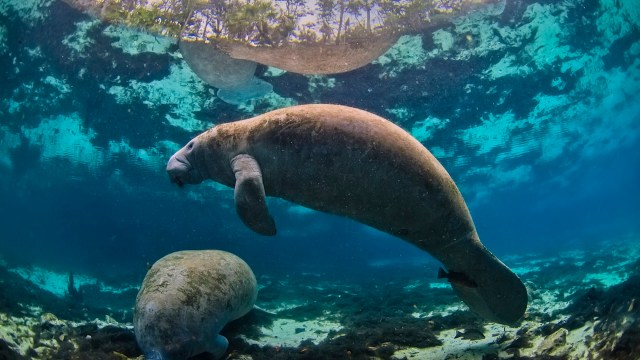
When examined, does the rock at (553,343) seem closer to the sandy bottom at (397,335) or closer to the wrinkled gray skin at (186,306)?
the sandy bottom at (397,335)

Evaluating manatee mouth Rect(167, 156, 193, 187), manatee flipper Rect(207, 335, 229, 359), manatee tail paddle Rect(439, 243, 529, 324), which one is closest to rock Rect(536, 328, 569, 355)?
manatee tail paddle Rect(439, 243, 529, 324)

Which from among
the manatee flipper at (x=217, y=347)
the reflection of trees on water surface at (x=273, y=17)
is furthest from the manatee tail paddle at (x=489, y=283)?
the reflection of trees on water surface at (x=273, y=17)

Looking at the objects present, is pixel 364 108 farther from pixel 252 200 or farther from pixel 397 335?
pixel 252 200

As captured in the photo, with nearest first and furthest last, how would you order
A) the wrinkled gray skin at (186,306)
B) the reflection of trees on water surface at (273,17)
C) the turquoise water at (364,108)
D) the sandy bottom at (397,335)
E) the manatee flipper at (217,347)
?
the sandy bottom at (397,335), the wrinkled gray skin at (186,306), the manatee flipper at (217,347), the reflection of trees on water surface at (273,17), the turquoise water at (364,108)

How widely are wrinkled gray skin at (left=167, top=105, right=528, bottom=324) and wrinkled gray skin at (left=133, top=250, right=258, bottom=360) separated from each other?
64.0 inches

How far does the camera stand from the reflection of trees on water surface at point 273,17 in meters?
9.91

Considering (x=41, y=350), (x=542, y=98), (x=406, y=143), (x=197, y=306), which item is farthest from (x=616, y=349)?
(x=542, y=98)

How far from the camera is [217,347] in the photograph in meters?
4.87

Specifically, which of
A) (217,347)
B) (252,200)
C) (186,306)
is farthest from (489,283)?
(186,306)

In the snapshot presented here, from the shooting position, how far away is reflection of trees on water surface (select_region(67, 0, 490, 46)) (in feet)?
32.5

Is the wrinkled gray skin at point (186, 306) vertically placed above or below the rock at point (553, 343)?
below

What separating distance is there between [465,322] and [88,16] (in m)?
12.1

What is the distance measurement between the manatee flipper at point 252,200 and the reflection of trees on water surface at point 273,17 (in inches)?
295

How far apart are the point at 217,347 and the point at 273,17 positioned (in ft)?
27.3
